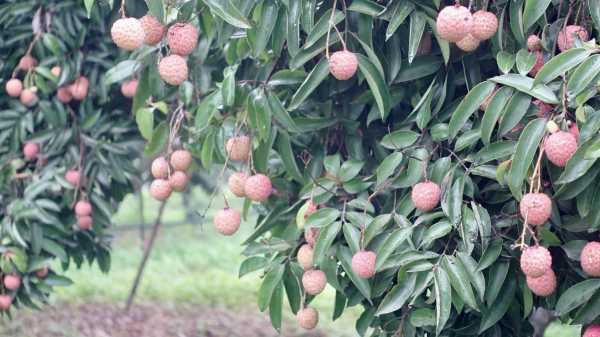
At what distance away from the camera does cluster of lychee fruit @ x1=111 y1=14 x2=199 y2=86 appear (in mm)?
1593

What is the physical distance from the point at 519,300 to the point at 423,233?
0.28m

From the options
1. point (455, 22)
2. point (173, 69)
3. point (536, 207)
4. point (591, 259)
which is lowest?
point (591, 259)

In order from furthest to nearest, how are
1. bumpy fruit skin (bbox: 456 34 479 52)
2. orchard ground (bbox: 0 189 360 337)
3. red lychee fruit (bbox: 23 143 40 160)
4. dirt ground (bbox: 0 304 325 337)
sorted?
1. orchard ground (bbox: 0 189 360 337)
2. dirt ground (bbox: 0 304 325 337)
3. red lychee fruit (bbox: 23 143 40 160)
4. bumpy fruit skin (bbox: 456 34 479 52)

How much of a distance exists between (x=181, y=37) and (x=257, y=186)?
16.1 inches

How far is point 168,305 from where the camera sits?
4.64 metres

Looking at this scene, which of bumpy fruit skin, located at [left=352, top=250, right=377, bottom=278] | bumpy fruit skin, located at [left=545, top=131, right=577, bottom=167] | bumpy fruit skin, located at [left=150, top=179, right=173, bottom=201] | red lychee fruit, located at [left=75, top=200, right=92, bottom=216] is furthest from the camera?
red lychee fruit, located at [left=75, top=200, right=92, bottom=216]

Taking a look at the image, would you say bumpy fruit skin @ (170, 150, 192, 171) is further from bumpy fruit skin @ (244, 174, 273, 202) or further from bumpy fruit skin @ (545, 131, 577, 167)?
bumpy fruit skin @ (545, 131, 577, 167)

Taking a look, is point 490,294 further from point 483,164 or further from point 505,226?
point 483,164

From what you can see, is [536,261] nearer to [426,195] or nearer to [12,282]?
[426,195]

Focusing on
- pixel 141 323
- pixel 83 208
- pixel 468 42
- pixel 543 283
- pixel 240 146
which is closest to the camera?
pixel 543 283

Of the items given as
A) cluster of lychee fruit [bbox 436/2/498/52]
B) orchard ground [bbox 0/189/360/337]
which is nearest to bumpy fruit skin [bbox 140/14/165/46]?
cluster of lychee fruit [bbox 436/2/498/52]

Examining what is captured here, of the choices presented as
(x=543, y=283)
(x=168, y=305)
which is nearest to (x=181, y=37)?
(x=543, y=283)

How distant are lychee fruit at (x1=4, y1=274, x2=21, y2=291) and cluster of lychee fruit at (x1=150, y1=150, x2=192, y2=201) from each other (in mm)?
840

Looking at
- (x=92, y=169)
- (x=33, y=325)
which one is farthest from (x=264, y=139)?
(x=33, y=325)
